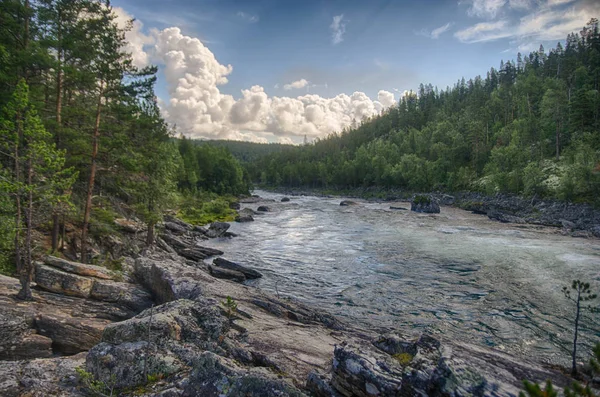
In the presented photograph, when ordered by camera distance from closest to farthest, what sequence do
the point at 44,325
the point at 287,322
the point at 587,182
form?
1. the point at 44,325
2. the point at 287,322
3. the point at 587,182

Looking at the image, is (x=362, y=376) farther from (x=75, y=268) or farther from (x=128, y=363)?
(x=75, y=268)

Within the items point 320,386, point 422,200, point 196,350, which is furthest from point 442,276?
point 422,200

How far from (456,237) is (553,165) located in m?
49.8

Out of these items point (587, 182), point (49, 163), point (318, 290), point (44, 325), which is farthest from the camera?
point (587, 182)

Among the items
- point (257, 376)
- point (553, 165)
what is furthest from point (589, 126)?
point (257, 376)

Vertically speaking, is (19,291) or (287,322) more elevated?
(19,291)

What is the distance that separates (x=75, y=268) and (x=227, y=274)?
11731 millimetres

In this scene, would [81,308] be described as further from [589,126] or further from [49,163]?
[589,126]

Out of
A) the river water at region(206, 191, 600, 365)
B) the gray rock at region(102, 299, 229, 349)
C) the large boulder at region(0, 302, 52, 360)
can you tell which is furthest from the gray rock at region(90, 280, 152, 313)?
the river water at region(206, 191, 600, 365)

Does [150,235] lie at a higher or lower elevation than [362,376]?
lower

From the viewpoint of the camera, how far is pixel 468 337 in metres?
16.4

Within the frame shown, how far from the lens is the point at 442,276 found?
2673 centimetres

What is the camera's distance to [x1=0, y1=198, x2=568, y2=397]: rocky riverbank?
7.44 meters

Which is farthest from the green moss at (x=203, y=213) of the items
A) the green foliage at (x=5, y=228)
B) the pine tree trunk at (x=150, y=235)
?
the green foliage at (x=5, y=228)
